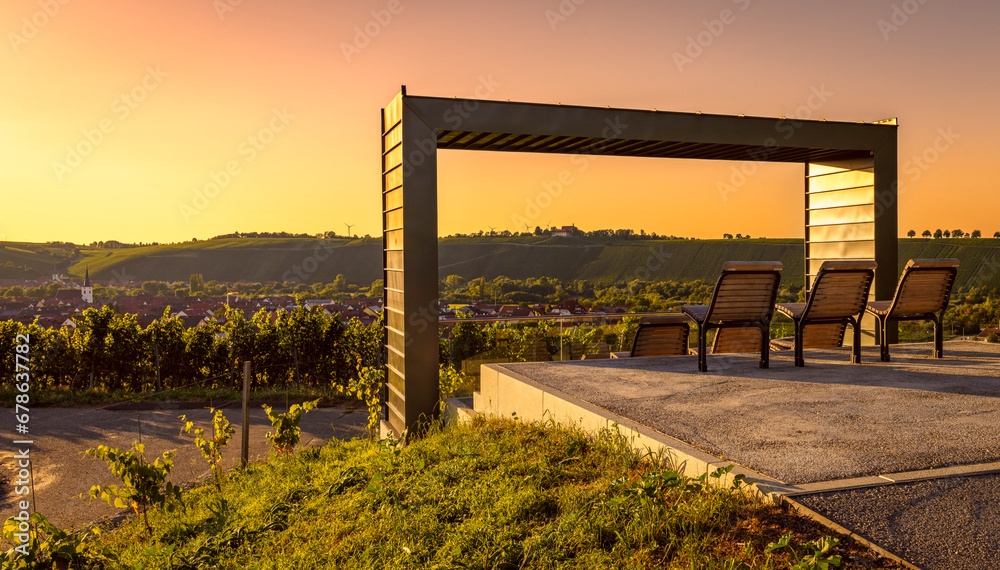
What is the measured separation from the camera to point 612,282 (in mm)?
48406

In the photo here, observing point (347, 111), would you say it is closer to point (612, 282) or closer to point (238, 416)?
→ point (238, 416)

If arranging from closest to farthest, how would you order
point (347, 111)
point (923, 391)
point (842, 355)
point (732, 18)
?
point (923, 391), point (842, 355), point (732, 18), point (347, 111)

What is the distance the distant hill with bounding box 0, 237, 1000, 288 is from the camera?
51.8m

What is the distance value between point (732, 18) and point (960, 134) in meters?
3.33

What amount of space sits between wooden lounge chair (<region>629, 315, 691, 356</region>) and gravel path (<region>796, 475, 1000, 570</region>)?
3835 mm

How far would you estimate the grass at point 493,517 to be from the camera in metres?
2.29

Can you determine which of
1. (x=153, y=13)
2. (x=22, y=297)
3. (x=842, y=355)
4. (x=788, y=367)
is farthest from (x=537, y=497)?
(x=22, y=297)

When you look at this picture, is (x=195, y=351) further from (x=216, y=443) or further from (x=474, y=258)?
(x=474, y=258)

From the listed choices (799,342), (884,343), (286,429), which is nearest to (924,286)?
(884,343)

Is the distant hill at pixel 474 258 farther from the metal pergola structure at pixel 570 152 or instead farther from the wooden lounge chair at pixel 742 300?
the wooden lounge chair at pixel 742 300

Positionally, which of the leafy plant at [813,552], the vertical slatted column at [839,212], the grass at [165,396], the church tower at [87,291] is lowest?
the grass at [165,396]

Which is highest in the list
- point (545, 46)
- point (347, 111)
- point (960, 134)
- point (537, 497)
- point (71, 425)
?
point (545, 46)

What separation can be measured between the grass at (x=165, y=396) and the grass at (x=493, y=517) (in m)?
8.52

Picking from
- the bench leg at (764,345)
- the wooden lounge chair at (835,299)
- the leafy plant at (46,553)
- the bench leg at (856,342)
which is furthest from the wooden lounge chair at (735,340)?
the leafy plant at (46,553)
